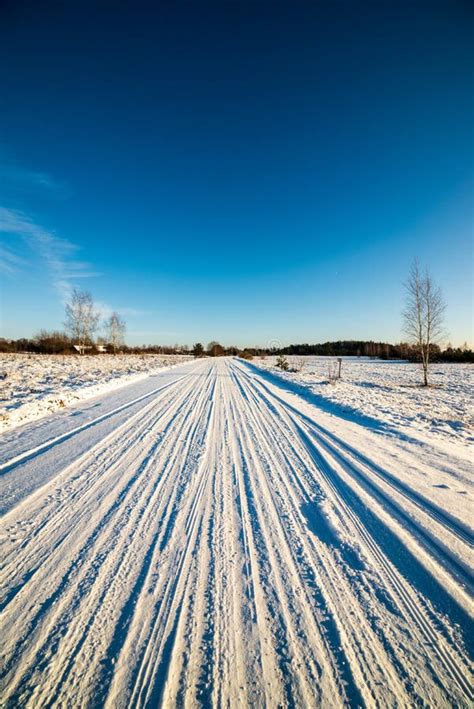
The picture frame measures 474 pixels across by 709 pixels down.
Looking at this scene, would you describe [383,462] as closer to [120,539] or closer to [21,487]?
[120,539]

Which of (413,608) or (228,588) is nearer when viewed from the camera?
(413,608)

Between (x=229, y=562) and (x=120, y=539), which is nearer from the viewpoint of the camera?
(x=229, y=562)

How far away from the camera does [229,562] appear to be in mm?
2084

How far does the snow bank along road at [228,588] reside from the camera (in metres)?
1.34

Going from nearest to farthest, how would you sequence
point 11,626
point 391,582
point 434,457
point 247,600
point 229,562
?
1. point 11,626
2. point 247,600
3. point 391,582
4. point 229,562
5. point 434,457

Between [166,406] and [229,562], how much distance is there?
562 centimetres

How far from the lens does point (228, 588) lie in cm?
185

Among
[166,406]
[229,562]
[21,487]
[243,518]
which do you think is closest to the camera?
[229,562]

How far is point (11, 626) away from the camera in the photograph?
1584mm

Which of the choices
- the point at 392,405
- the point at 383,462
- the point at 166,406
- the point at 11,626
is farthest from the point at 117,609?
the point at 392,405

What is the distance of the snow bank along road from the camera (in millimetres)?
1344

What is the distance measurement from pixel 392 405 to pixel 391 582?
724cm

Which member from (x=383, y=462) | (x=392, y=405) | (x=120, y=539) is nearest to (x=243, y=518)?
(x=120, y=539)

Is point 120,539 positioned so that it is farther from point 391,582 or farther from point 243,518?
point 391,582
